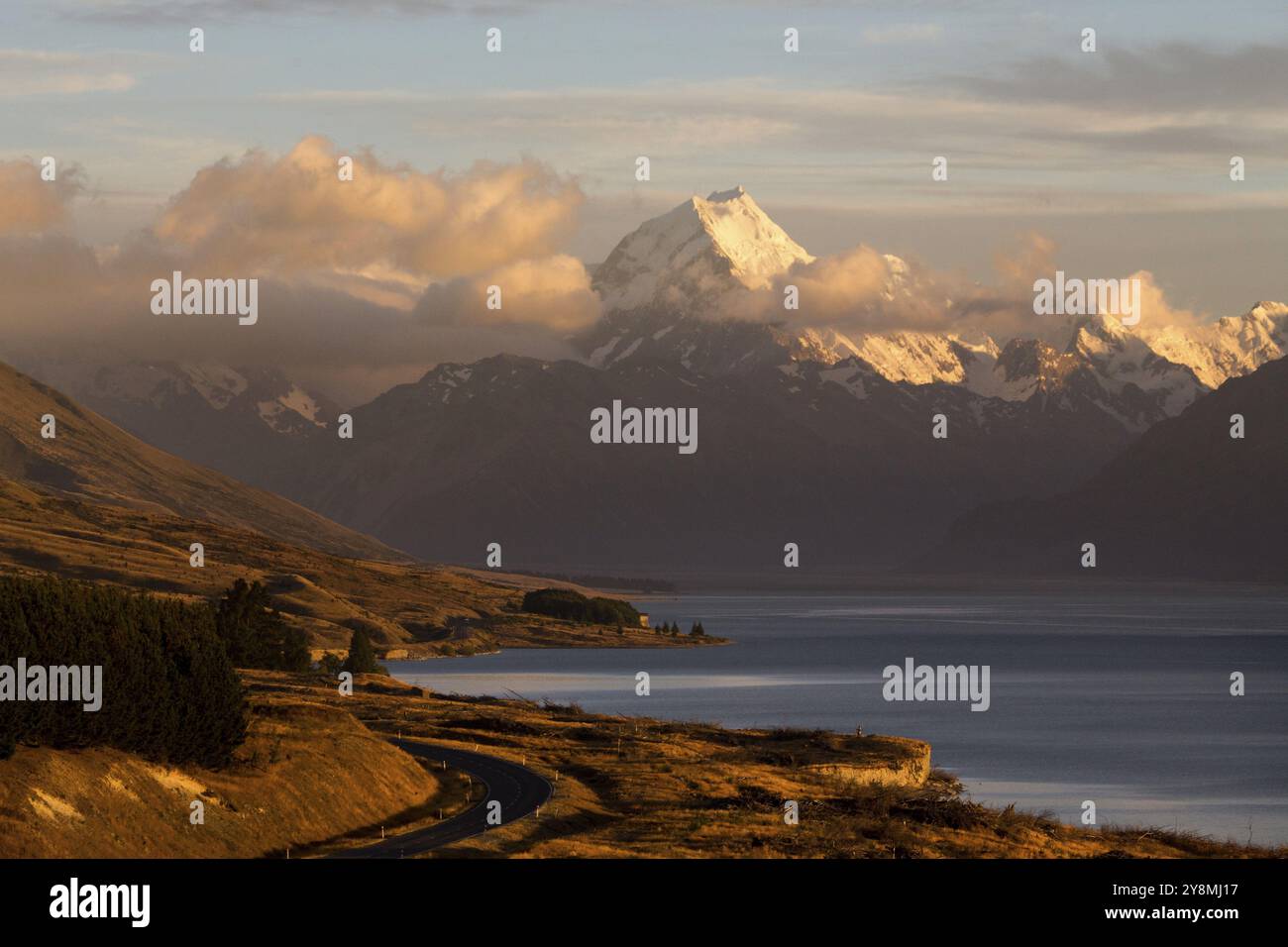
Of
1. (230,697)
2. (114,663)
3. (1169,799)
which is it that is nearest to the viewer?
(114,663)

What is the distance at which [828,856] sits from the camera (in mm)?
77875

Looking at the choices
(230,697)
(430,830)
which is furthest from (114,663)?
(430,830)

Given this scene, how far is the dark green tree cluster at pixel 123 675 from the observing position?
78688 millimetres

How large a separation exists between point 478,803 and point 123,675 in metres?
20.2

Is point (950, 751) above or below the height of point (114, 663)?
below

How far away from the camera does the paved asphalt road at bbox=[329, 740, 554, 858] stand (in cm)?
7731

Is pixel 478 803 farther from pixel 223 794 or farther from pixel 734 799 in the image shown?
pixel 223 794

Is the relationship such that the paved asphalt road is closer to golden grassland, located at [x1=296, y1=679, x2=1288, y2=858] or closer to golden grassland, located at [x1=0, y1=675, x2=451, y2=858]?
golden grassland, located at [x1=296, y1=679, x2=1288, y2=858]

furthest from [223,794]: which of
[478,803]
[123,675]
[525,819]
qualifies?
[478,803]

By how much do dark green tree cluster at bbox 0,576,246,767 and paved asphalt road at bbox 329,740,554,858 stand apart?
38.9 feet
